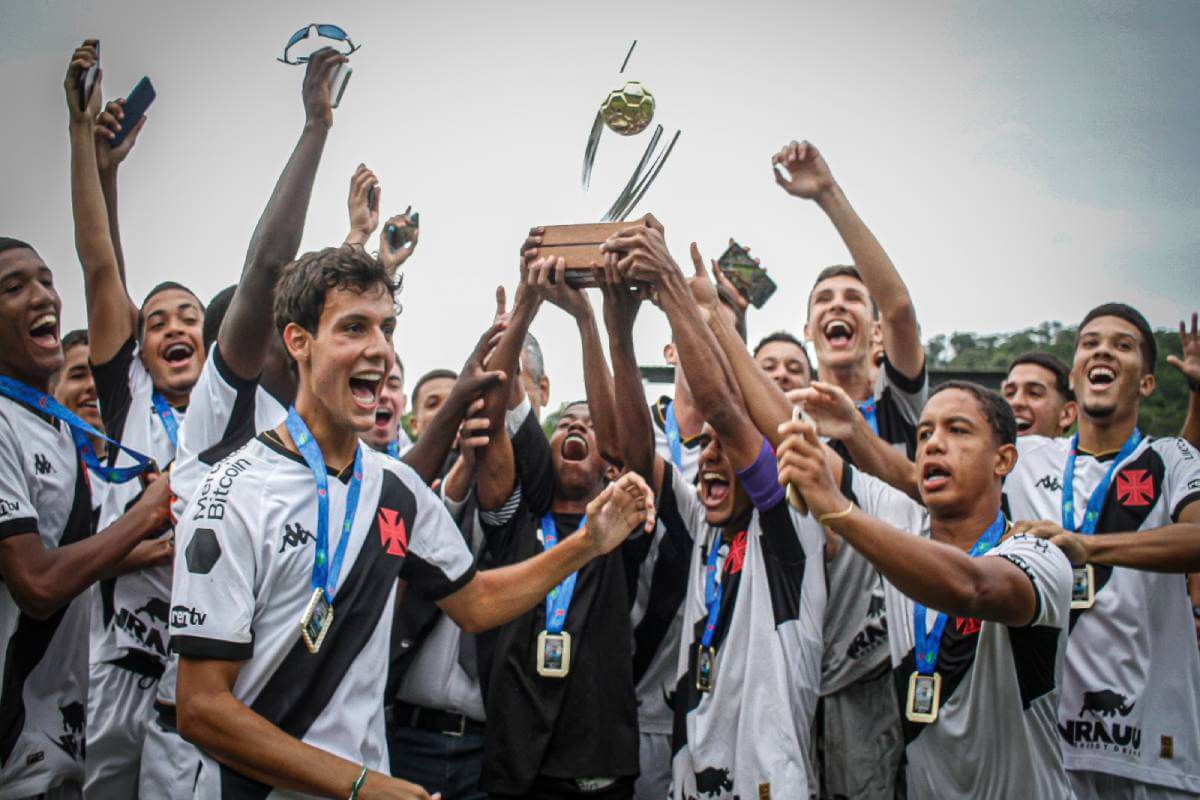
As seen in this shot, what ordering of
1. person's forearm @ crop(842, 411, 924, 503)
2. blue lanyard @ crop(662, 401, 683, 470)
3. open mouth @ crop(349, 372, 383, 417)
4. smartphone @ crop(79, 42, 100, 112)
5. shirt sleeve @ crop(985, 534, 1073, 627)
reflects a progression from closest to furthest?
open mouth @ crop(349, 372, 383, 417) → shirt sleeve @ crop(985, 534, 1073, 627) → smartphone @ crop(79, 42, 100, 112) → person's forearm @ crop(842, 411, 924, 503) → blue lanyard @ crop(662, 401, 683, 470)

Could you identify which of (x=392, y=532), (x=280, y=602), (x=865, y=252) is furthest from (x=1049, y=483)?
(x=280, y=602)

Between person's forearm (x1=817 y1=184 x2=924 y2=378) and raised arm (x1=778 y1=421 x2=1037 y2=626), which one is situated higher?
person's forearm (x1=817 y1=184 x2=924 y2=378)

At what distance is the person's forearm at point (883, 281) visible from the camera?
15.0 ft

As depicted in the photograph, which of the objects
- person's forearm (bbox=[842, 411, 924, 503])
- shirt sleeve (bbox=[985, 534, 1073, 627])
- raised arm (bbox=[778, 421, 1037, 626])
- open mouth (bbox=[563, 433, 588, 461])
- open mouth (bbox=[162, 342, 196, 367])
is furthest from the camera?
open mouth (bbox=[563, 433, 588, 461])

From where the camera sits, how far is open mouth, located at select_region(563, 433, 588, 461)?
4.97 m

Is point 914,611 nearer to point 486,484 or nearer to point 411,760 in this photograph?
point 486,484

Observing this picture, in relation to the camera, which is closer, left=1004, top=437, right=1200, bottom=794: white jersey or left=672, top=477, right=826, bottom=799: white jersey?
left=672, top=477, right=826, bottom=799: white jersey

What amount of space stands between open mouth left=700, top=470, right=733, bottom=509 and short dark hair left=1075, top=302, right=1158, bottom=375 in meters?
2.70

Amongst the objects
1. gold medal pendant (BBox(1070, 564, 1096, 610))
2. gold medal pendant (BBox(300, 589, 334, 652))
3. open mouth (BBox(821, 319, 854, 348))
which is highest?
open mouth (BBox(821, 319, 854, 348))

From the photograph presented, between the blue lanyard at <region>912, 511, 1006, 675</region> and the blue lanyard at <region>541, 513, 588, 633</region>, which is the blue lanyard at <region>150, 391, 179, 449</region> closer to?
the blue lanyard at <region>541, 513, 588, 633</region>

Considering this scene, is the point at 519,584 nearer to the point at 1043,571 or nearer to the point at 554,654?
the point at 554,654

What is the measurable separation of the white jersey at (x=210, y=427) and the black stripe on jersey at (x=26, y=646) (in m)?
0.58

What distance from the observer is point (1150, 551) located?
454 cm

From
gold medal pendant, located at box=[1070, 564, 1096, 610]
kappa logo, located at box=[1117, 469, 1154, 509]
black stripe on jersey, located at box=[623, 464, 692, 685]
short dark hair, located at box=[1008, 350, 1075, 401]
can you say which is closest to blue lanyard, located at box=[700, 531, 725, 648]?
black stripe on jersey, located at box=[623, 464, 692, 685]
